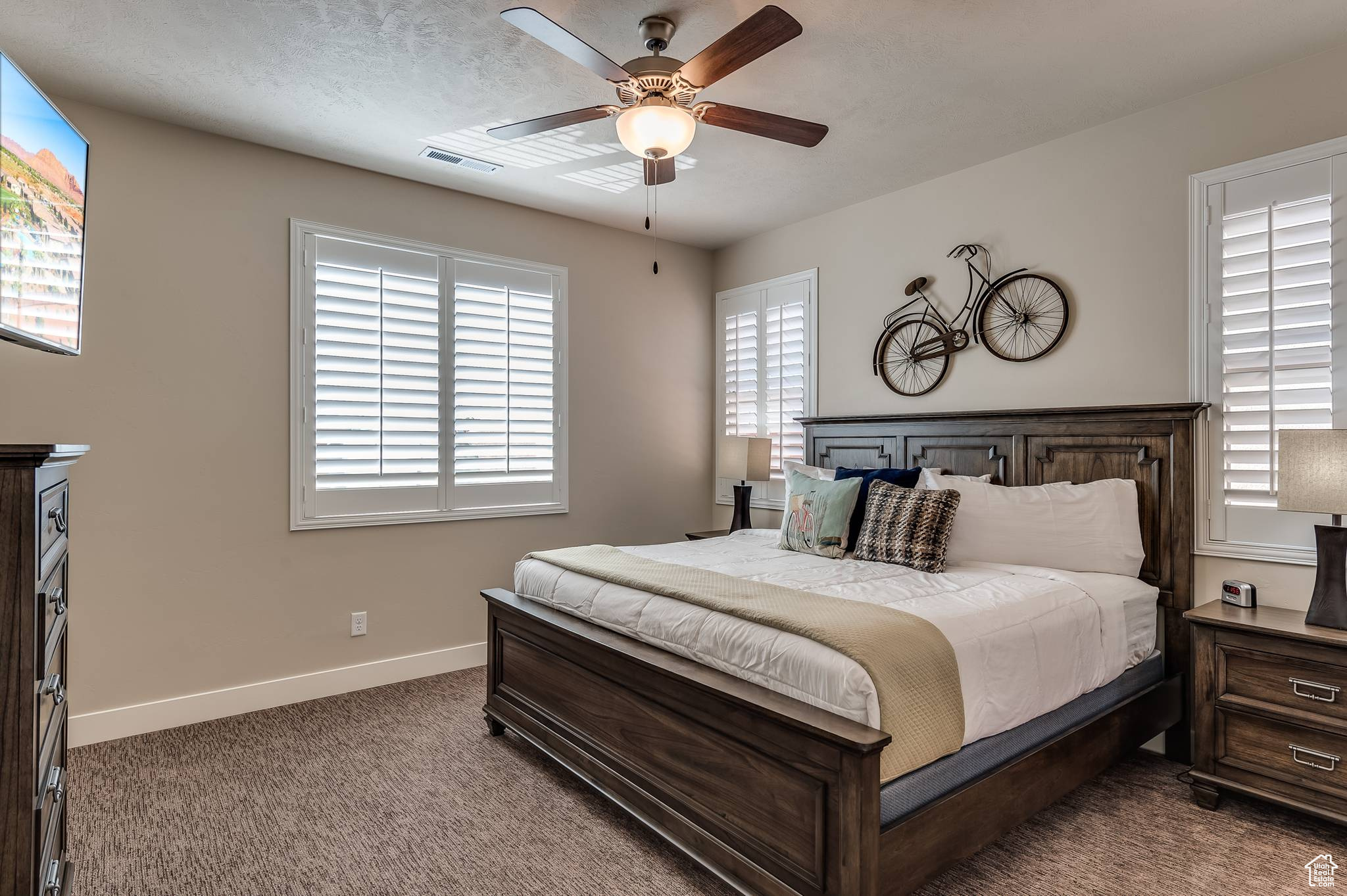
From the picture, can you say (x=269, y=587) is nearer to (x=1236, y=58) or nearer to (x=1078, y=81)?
(x=1078, y=81)

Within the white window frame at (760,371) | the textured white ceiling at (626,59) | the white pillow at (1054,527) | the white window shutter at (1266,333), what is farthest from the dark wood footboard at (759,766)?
the textured white ceiling at (626,59)

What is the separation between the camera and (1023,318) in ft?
12.0

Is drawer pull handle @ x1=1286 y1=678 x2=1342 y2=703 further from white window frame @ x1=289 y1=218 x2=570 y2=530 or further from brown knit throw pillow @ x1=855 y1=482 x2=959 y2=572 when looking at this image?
white window frame @ x1=289 y1=218 x2=570 y2=530

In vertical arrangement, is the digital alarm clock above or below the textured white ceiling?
below

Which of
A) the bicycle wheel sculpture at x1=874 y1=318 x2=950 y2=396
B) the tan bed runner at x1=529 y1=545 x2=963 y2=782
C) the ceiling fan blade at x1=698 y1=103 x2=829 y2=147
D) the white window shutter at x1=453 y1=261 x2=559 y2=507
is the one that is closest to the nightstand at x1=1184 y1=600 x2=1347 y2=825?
the tan bed runner at x1=529 y1=545 x2=963 y2=782

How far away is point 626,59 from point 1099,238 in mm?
2280

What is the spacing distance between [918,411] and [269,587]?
11.7 feet

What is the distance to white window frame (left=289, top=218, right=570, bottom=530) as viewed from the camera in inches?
147

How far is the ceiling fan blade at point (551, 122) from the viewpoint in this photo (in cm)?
253

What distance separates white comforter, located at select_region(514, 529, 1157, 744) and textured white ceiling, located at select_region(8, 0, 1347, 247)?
1.99m

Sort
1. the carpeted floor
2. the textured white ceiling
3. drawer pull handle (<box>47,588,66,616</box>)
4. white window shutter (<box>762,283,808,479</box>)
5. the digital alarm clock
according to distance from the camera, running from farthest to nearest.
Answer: white window shutter (<box>762,283,808,479</box>), the digital alarm clock, the textured white ceiling, the carpeted floor, drawer pull handle (<box>47,588,66,616</box>)

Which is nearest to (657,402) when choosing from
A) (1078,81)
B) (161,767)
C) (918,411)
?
(918,411)

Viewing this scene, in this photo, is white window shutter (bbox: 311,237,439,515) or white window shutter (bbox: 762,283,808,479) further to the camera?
white window shutter (bbox: 762,283,808,479)

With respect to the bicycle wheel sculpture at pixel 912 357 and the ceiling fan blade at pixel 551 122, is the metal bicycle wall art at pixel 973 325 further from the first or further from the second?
the ceiling fan blade at pixel 551 122
